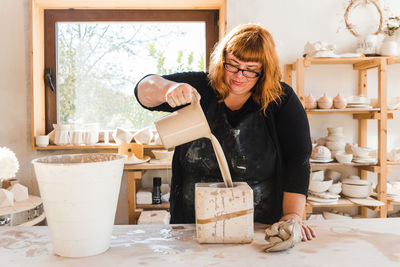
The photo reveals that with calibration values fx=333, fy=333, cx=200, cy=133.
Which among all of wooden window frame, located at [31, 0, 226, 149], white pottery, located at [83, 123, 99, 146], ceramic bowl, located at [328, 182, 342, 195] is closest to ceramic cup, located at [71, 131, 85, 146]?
white pottery, located at [83, 123, 99, 146]

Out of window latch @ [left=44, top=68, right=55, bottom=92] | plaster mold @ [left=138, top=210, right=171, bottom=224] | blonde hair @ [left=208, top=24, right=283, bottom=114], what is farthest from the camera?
window latch @ [left=44, top=68, right=55, bottom=92]

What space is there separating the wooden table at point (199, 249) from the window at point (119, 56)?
2.20 meters

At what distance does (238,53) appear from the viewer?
1.18 meters

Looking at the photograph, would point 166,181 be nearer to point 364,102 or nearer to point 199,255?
point 364,102

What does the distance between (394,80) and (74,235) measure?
3129 millimetres

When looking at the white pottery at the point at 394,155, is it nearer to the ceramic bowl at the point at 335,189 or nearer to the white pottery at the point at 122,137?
the ceramic bowl at the point at 335,189

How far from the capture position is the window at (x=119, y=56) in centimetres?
305

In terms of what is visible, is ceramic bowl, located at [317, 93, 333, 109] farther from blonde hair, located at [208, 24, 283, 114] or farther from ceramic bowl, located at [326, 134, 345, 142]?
blonde hair, located at [208, 24, 283, 114]

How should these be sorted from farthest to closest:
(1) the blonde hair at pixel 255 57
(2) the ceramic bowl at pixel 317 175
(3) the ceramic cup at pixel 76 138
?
(3) the ceramic cup at pixel 76 138, (2) the ceramic bowl at pixel 317 175, (1) the blonde hair at pixel 255 57

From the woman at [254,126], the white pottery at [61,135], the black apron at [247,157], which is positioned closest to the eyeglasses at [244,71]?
the woman at [254,126]

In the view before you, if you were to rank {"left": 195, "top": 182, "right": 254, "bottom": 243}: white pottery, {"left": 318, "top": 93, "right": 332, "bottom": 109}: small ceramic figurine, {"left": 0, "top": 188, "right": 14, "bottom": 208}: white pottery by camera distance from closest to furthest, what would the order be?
{"left": 195, "top": 182, "right": 254, "bottom": 243}: white pottery, {"left": 0, "top": 188, "right": 14, "bottom": 208}: white pottery, {"left": 318, "top": 93, "right": 332, "bottom": 109}: small ceramic figurine

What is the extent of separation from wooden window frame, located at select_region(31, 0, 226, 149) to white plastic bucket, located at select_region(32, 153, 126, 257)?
232 centimetres

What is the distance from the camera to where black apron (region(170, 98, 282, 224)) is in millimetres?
1240

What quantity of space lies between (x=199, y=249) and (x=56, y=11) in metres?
2.88
